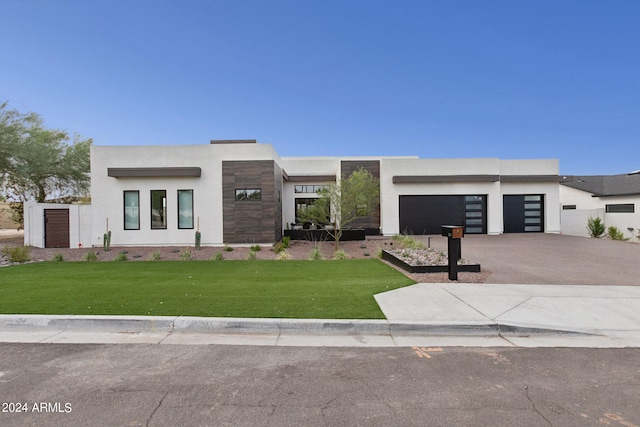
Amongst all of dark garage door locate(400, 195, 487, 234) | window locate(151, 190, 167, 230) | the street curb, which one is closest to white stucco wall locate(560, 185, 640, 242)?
dark garage door locate(400, 195, 487, 234)

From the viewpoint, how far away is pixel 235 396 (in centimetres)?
324

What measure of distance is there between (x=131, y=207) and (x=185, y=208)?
282 cm

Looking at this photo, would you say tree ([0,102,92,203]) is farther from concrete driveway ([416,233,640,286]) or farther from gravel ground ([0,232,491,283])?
concrete driveway ([416,233,640,286])

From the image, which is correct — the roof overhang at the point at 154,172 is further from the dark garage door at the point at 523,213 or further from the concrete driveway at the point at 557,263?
the dark garage door at the point at 523,213

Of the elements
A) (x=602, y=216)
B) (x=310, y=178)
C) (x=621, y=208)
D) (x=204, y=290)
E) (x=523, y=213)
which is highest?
(x=310, y=178)

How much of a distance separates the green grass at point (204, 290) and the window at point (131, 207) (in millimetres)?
5759

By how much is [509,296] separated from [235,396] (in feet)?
19.5

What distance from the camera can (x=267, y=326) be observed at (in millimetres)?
5105

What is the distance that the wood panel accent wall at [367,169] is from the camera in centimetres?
2244

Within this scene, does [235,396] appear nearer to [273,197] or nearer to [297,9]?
[273,197]

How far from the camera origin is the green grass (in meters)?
5.69

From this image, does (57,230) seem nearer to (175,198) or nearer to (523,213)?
(175,198)

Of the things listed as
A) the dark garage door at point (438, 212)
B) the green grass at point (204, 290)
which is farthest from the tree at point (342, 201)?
the green grass at point (204, 290)

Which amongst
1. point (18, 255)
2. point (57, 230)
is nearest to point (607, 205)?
point (18, 255)
